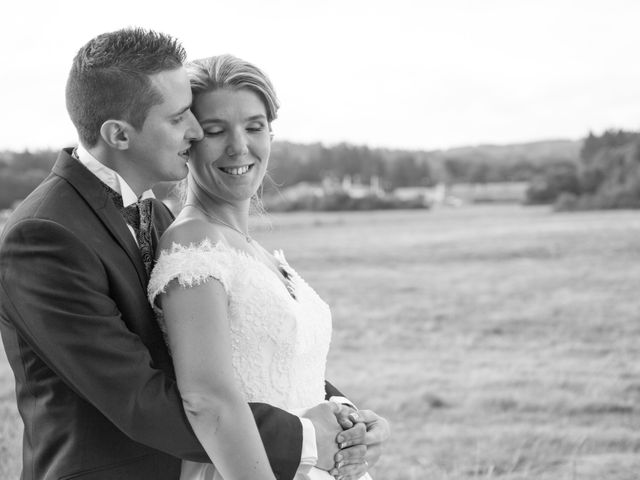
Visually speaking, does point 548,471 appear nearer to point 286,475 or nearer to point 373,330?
point 286,475

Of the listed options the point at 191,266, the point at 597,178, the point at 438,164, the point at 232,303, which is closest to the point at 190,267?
the point at 191,266

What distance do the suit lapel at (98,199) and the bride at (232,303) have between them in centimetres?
11

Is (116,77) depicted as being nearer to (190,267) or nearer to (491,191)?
(190,267)

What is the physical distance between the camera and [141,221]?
2373 millimetres

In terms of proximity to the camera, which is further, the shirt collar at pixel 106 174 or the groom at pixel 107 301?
the shirt collar at pixel 106 174

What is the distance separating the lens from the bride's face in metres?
2.48

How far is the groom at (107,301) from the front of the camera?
6.39 ft

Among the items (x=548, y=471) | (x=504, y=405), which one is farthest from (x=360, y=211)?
(x=548, y=471)

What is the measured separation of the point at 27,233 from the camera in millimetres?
1977

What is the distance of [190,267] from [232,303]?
0.23 m

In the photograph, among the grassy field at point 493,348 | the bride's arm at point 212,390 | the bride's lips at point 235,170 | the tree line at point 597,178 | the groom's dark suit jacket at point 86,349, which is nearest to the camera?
the groom's dark suit jacket at point 86,349

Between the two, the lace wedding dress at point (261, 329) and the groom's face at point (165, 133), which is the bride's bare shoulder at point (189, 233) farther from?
the groom's face at point (165, 133)

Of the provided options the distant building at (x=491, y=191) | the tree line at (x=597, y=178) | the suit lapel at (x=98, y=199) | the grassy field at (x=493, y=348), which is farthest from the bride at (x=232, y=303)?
the distant building at (x=491, y=191)

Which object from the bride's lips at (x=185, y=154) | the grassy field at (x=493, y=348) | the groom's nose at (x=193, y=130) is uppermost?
the groom's nose at (x=193, y=130)
